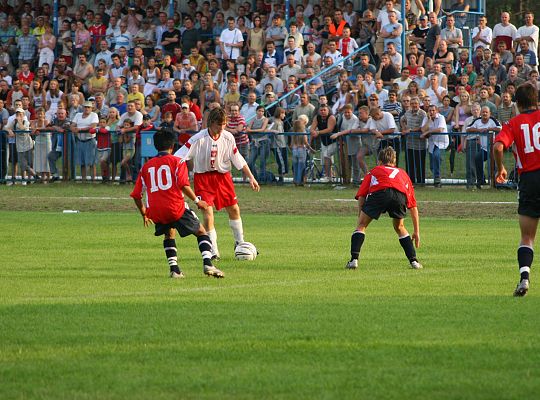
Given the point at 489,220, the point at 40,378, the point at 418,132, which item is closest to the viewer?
the point at 40,378

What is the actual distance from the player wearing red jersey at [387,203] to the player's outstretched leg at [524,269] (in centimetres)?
250

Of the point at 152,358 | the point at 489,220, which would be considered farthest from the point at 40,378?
the point at 489,220

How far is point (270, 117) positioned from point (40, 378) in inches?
854

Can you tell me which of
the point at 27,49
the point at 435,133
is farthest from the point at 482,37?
the point at 27,49

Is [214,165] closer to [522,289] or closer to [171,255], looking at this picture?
[171,255]

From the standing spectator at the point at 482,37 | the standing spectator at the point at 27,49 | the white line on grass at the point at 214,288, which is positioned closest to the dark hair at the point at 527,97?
the white line on grass at the point at 214,288

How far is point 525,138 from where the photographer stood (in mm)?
10070

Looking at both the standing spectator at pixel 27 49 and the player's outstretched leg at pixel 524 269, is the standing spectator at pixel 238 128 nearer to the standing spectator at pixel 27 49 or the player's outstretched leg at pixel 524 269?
the standing spectator at pixel 27 49

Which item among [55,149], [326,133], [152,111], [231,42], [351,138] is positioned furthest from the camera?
[231,42]

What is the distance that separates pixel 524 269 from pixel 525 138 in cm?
111

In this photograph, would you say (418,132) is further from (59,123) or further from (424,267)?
(424,267)

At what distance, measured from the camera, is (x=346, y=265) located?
12.6m

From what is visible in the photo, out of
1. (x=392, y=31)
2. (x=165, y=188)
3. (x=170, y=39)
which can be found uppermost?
(x=170, y=39)

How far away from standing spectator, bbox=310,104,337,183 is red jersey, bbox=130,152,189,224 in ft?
48.7
